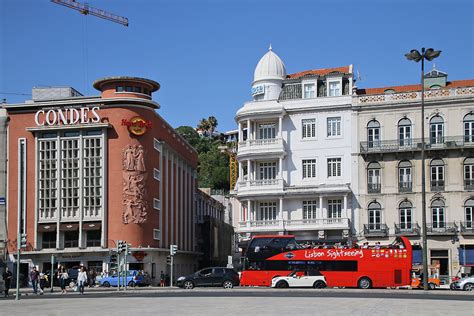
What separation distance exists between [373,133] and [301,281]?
2092 centimetres

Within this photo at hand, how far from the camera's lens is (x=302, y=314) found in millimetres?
25672

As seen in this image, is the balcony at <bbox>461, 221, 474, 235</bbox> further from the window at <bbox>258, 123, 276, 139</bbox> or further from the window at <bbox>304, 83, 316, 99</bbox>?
the window at <bbox>258, 123, 276, 139</bbox>

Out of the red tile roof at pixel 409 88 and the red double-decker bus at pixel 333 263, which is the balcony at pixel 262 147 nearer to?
the red tile roof at pixel 409 88

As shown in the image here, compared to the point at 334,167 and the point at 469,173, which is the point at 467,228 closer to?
the point at 469,173

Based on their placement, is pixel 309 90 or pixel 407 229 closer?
pixel 407 229

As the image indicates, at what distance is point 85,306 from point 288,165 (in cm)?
3906

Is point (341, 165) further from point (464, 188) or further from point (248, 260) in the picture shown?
point (248, 260)

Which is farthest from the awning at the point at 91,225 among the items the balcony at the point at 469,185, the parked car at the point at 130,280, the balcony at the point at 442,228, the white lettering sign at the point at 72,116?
the balcony at the point at 469,185

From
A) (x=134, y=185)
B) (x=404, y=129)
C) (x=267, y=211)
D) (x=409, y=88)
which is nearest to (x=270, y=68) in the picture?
(x=409, y=88)

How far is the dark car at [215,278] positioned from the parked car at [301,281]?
3.18m

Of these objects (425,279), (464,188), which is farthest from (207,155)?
(425,279)

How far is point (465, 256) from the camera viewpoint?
206ft

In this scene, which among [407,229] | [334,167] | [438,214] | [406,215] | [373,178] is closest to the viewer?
[438,214]

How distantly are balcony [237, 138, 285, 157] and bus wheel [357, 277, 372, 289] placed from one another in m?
19.0
